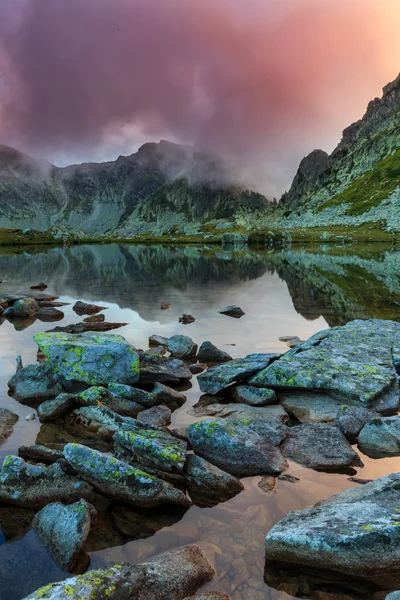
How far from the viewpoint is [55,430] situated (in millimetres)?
12734

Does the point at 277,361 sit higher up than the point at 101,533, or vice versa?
the point at 277,361

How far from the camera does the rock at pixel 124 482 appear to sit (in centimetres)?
874

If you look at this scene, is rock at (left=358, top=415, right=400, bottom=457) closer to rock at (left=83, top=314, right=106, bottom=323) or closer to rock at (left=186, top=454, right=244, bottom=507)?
rock at (left=186, top=454, right=244, bottom=507)

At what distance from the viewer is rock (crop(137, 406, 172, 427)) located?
43.3 ft

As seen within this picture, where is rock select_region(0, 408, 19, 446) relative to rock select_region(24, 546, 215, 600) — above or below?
below

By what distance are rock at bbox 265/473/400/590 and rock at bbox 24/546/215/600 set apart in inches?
57.0

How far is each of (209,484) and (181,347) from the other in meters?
11.7

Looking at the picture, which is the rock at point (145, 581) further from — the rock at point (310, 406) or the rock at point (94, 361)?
the rock at point (94, 361)

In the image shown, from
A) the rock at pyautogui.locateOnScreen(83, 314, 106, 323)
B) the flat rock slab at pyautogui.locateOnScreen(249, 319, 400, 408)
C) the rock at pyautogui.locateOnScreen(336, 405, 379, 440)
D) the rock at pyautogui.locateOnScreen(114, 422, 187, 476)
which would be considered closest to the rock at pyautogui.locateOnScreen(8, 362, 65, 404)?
the rock at pyautogui.locateOnScreen(114, 422, 187, 476)

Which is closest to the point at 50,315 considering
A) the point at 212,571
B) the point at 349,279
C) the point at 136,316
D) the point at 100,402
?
the point at 136,316

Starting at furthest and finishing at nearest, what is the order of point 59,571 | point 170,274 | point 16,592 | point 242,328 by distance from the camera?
point 170,274 < point 242,328 < point 59,571 < point 16,592

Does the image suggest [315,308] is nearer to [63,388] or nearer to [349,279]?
[349,279]

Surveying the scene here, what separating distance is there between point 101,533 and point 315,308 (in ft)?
95.2

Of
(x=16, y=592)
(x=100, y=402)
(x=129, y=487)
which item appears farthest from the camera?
(x=100, y=402)
